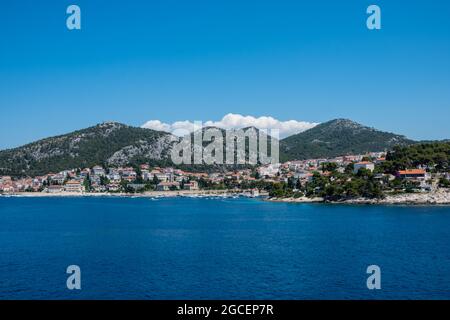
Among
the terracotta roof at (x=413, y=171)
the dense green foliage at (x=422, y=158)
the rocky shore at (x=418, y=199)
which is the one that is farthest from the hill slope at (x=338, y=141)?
the rocky shore at (x=418, y=199)

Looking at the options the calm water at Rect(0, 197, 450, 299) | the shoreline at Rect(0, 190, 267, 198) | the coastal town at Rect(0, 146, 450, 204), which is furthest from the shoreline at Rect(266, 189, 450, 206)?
the shoreline at Rect(0, 190, 267, 198)

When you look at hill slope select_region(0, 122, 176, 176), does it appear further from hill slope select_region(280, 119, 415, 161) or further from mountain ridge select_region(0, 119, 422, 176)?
hill slope select_region(280, 119, 415, 161)

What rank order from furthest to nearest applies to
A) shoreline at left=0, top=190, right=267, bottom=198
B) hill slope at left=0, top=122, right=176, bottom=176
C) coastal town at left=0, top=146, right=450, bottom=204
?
hill slope at left=0, top=122, right=176, bottom=176 → shoreline at left=0, top=190, right=267, bottom=198 → coastal town at left=0, top=146, right=450, bottom=204

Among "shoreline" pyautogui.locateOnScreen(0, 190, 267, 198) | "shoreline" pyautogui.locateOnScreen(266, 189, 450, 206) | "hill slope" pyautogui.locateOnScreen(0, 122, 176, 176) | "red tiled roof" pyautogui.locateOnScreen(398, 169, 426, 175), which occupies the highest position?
"hill slope" pyautogui.locateOnScreen(0, 122, 176, 176)

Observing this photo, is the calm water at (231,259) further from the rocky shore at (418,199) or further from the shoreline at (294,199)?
the shoreline at (294,199)

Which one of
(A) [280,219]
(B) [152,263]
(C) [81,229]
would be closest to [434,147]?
(A) [280,219]

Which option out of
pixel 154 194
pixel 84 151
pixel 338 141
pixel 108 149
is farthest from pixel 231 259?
pixel 338 141
